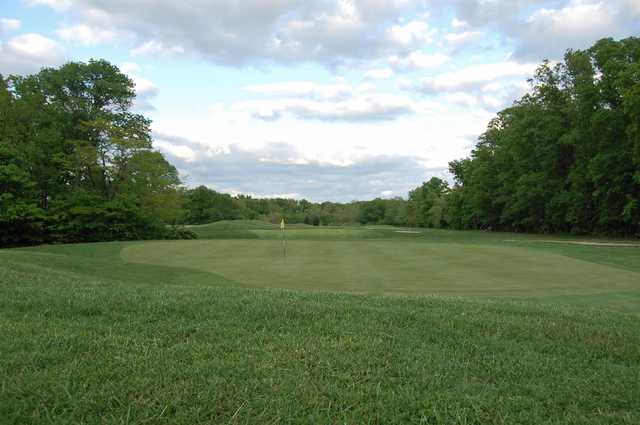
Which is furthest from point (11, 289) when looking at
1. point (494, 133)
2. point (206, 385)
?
point (494, 133)

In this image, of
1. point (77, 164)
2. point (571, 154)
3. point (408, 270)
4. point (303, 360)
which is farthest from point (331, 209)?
point (303, 360)

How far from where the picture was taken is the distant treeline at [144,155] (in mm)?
36031

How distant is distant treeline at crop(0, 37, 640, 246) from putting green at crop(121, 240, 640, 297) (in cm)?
Answer: 1642

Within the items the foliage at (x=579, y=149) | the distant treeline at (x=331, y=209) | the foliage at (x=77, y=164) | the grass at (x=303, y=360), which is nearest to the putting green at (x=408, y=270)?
the grass at (x=303, y=360)

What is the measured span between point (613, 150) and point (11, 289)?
4099cm

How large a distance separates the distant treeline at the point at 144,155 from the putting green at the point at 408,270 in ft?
53.9

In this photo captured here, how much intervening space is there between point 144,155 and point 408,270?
31318mm

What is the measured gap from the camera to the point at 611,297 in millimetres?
12156

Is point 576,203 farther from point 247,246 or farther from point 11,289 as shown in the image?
point 11,289

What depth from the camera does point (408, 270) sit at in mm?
16562

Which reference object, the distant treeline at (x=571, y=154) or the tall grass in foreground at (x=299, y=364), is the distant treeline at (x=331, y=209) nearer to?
the distant treeline at (x=571, y=154)

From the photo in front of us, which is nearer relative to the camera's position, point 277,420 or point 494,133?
point 277,420

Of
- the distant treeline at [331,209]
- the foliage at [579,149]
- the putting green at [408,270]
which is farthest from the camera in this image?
the distant treeline at [331,209]

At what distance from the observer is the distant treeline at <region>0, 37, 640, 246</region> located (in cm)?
3603
